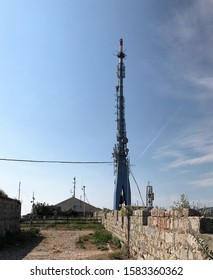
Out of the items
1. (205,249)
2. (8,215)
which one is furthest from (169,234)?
(8,215)

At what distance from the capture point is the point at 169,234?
23.1ft

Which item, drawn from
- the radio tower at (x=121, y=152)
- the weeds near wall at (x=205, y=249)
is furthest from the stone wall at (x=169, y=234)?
the radio tower at (x=121, y=152)

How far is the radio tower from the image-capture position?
1805 inches

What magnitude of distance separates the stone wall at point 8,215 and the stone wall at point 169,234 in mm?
7957

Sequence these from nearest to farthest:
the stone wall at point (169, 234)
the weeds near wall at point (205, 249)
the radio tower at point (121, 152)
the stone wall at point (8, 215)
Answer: the weeds near wall at point (205, 249), the stone wall at point (169, 234), the stone wall at point (8, 215), the radio tower at point (121, 152)

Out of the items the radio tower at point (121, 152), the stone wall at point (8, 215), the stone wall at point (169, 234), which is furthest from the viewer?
the radio tower at point (121, 152)

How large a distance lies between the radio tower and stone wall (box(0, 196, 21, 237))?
24.7 metres

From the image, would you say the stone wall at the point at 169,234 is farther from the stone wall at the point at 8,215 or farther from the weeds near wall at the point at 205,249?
the stone wall at the point at 8,215

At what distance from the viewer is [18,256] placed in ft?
39.3

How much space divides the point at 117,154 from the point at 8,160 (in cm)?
3087

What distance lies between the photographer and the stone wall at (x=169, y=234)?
18.1 feet

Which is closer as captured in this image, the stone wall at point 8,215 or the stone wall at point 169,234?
the stone wall at point 169,234
